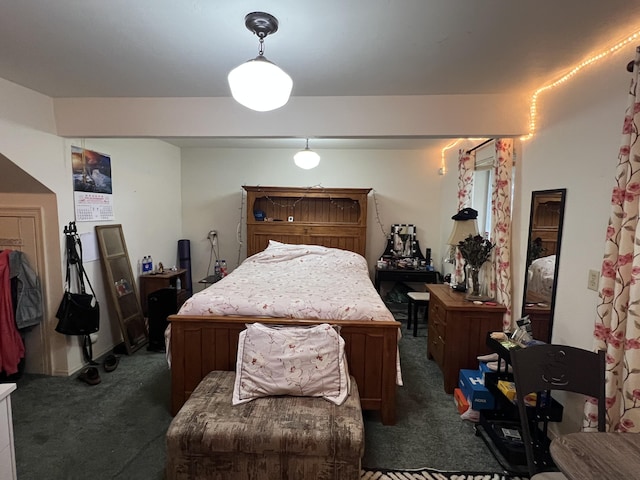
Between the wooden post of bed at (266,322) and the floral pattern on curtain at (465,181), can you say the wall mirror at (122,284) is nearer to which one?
the wooden post of bed at (266,322)

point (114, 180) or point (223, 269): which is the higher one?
point (114, 180)

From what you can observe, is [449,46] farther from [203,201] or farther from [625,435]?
[203,201]

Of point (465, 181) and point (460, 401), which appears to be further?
point (465, 181)

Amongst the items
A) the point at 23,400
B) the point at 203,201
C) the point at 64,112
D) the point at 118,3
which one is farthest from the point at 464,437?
the point at 203,201

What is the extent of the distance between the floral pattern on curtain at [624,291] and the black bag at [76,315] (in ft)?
11.5

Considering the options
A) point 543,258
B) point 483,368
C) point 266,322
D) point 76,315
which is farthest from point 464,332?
point 76,315

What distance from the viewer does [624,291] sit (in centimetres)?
151

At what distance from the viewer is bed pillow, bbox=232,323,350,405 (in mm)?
1928

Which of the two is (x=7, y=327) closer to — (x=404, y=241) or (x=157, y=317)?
(x=157, y=317)

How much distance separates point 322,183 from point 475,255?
2.66 meters

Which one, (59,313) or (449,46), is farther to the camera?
(59,313)

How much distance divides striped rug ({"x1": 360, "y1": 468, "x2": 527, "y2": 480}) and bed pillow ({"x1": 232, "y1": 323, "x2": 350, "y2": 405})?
0.44m

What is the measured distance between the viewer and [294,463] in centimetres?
164

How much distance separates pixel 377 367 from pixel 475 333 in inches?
36.0
